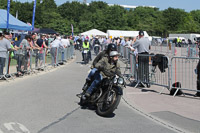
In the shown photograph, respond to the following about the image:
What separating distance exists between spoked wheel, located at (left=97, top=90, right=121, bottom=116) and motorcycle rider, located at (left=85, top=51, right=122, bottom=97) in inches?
16.3

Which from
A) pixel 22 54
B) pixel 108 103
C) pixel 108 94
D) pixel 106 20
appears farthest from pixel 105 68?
pixel 106 20

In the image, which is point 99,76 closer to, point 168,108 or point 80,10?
point 168,108

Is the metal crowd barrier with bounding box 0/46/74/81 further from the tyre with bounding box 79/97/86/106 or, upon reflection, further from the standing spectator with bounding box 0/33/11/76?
the tyre with bounding box 79/97/86/106

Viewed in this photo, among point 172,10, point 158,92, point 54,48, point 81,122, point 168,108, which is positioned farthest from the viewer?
point 172,10

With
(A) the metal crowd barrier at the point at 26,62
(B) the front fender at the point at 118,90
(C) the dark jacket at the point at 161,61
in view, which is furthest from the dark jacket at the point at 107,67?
(A) the metal crowd barrier at the point at 26,62

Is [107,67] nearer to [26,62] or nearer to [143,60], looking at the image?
[143,60]

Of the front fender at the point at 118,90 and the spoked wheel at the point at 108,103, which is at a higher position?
the front fender at the point at 118,90

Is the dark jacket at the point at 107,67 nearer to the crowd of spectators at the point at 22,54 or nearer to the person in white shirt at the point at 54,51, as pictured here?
the crowd of spectators at the point at 22,54

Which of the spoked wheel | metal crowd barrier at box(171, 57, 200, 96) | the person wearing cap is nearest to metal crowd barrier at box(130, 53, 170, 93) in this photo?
the person wearing cap

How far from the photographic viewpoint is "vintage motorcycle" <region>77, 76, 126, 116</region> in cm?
670

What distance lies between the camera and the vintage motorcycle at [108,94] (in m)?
6.70

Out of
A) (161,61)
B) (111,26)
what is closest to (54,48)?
(161,61)

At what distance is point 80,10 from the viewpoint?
116 m

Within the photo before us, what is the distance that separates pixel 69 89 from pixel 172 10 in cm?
10505
